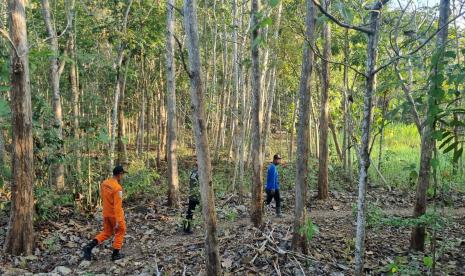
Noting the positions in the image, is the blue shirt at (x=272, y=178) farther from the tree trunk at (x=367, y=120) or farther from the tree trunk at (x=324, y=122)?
the tree trunk at (x=367, y=120)

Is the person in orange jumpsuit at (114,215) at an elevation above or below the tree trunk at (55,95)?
below

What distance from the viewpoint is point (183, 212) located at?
10578 mm

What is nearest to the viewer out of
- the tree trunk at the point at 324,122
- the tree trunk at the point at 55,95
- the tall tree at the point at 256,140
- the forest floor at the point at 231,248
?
the forest floor at the point at 231,248

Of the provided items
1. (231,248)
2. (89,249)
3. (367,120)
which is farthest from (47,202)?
(367,120)

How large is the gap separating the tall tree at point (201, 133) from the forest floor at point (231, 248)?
4.24 ft

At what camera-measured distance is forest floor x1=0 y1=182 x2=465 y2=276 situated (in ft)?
21.2

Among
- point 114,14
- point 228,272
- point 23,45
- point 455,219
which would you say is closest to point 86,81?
point 114,14

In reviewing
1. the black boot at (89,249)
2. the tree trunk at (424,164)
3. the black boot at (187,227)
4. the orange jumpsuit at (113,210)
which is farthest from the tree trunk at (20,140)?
the tree trunk at (424,164)

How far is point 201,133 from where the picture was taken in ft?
16.1

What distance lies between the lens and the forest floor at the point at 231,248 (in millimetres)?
6477

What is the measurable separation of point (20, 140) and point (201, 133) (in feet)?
13.1

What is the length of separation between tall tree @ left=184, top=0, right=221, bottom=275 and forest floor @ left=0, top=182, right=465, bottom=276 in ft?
4.24

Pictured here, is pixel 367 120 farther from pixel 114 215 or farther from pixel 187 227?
pixel 187 227

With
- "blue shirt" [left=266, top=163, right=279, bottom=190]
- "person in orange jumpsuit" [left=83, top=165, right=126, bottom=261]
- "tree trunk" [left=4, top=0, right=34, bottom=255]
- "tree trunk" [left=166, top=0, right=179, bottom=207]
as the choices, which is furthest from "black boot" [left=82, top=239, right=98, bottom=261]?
"blue shirt" [left=266, top=163, right=279, bottom=190]
